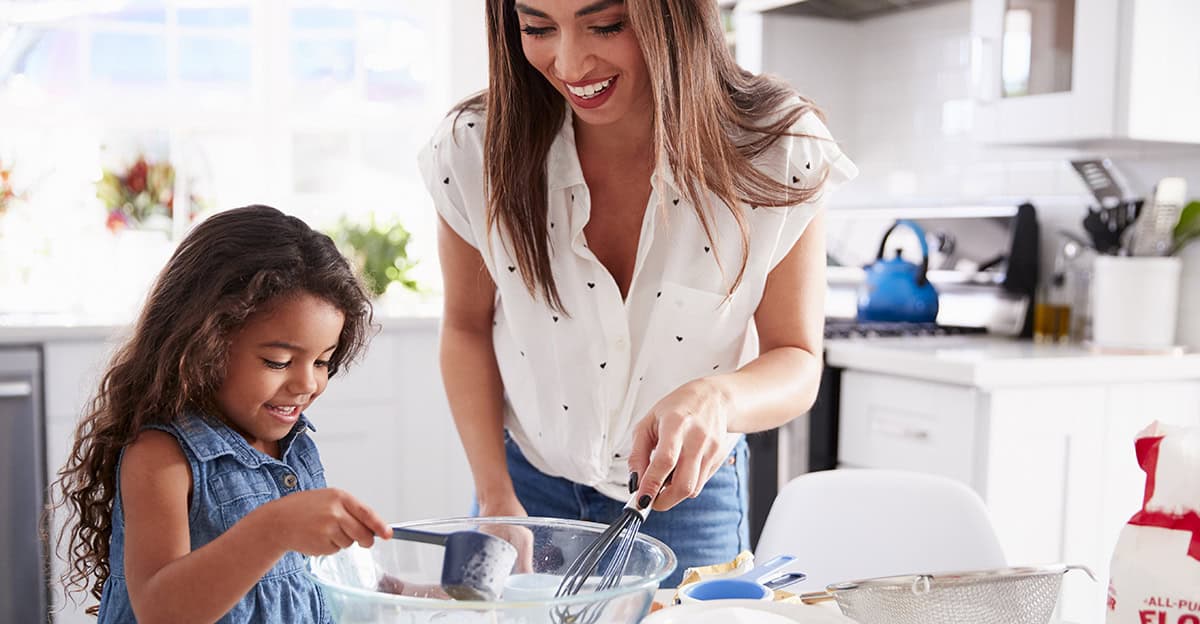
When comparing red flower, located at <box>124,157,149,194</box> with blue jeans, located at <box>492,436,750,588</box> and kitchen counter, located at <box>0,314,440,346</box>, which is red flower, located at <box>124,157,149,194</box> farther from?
blue jeans, located at <box>492,436,750,588</box>

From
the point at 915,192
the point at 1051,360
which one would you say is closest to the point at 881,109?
the point at 915,192

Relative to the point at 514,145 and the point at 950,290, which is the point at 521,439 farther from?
the point at 950,290

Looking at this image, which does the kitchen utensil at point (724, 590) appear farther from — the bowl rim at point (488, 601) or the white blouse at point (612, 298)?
the white blouse at point (612, 298)

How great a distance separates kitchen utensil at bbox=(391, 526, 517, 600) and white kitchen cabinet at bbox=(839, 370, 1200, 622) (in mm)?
1474

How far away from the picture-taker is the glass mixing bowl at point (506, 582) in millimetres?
618

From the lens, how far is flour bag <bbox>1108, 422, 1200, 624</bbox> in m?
0.66

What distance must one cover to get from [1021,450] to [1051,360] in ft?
0.61

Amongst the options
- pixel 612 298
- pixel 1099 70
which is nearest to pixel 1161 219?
pixel 1099 70

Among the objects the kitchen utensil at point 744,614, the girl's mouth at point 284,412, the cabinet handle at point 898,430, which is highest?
the girl's mouth at point 284,412

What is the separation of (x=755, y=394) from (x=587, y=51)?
1.24 ft

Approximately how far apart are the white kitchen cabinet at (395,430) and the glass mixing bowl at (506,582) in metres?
1.92

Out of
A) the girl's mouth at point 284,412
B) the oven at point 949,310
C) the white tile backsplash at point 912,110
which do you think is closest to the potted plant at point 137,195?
the white tile backsplash at point 912,110

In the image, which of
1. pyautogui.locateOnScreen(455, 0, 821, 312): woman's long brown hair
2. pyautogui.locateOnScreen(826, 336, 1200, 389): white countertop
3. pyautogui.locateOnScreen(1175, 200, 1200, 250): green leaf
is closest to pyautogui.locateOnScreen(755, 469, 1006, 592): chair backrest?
pyautogui.locateOnScreen(455, 0, 821, 312): woman's long brown hair

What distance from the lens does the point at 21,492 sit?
7.93 ft
